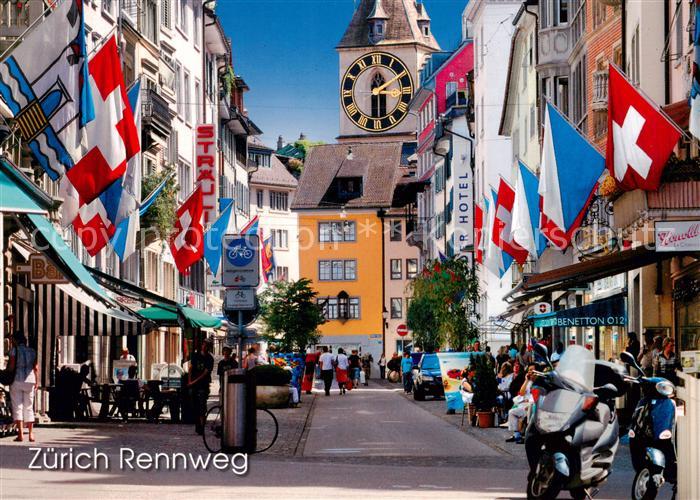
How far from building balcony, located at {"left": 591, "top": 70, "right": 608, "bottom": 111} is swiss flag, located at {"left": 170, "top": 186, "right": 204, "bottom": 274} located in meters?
10.8

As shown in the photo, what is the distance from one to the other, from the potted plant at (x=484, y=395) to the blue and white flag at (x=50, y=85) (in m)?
10.0

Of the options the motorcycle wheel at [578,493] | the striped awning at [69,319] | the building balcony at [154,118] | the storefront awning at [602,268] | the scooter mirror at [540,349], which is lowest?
the motorcycle wheel at [578,493]

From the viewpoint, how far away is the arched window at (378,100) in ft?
501

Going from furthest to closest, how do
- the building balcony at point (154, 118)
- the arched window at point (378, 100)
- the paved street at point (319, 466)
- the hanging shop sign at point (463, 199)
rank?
1. the arched window at point (378, 100)
2. the hanging shop sign at point (463, 199)
3. the building balcony at point (154, 118)
4. the paved street at point (319, 466)

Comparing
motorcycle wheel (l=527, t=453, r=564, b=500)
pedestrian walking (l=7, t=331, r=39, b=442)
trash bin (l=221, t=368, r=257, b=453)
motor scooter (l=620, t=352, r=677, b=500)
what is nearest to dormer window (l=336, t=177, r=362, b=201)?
pedestrian walking (l=7, t=331, r=39, b=442)

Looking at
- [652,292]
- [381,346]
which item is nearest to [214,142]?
[652,292]

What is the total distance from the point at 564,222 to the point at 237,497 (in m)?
15.7

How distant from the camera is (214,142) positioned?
65688 mm

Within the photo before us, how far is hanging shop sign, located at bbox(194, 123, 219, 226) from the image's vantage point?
2516 inches

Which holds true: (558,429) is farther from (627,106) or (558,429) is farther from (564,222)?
(564,222)

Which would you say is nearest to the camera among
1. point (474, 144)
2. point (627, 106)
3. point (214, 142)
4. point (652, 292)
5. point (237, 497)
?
point (237, 497)

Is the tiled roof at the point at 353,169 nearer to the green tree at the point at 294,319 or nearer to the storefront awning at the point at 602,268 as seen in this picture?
the green tree at the point at 294,319

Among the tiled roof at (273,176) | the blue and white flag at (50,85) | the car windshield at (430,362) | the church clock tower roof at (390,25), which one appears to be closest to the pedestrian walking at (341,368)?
the car windshield at (430,362)

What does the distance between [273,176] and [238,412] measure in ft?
362
